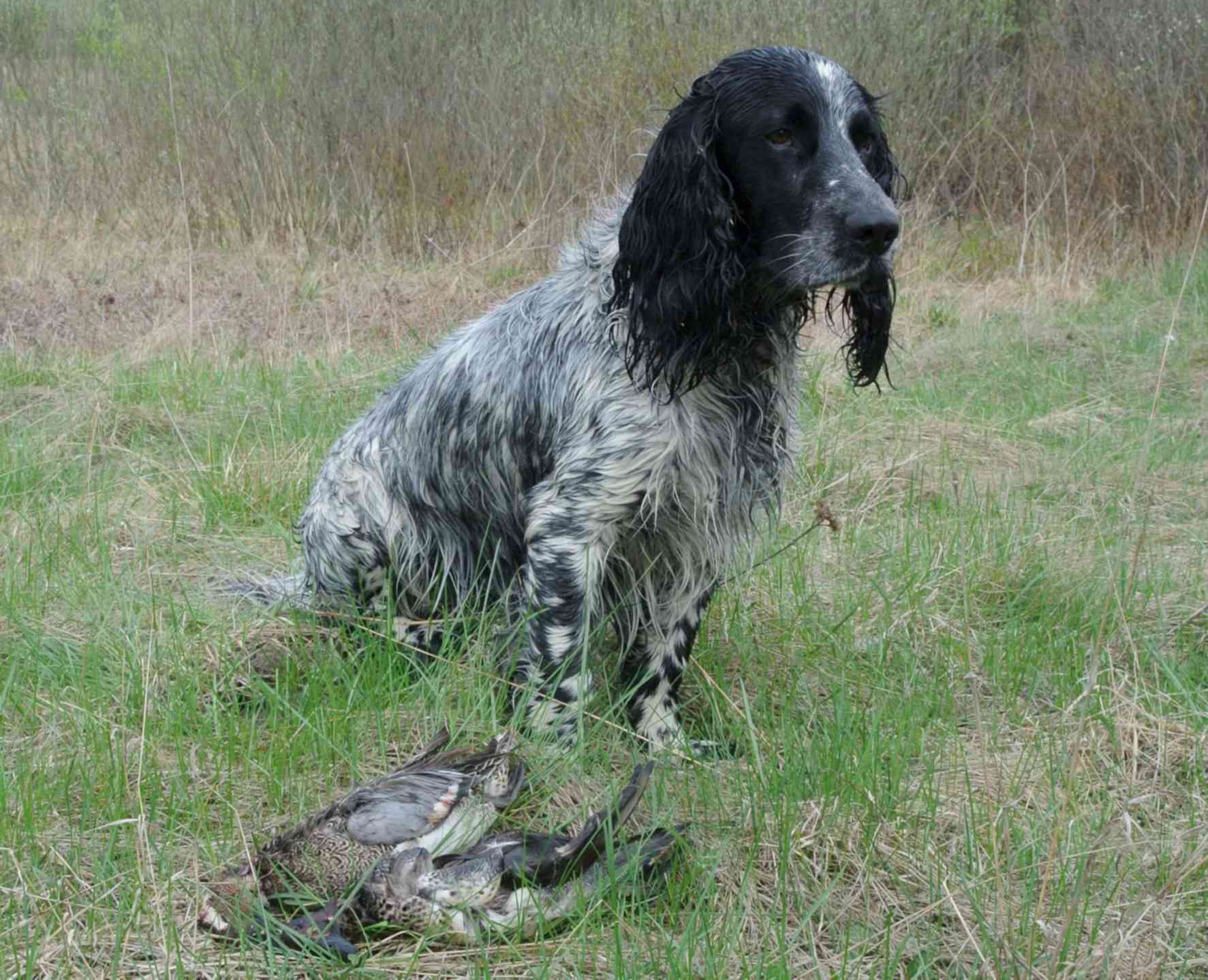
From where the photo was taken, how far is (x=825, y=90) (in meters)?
2.92

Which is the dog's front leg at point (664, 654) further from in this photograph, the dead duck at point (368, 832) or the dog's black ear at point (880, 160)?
the dog's black ear at point (880, 160)

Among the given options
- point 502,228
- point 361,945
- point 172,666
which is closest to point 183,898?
point 361,945

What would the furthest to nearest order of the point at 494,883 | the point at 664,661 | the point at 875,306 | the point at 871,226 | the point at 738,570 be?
the point at 738,570, the point at 664,661, the point at 875,306, the point at 871,226, the point at 494,883

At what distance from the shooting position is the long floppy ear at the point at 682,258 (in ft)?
9.61

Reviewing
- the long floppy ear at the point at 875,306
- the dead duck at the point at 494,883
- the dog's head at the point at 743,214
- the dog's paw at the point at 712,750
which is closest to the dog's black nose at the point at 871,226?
the dog's head at the point at 743,214

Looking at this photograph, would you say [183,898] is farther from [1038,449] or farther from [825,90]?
[1038,449]

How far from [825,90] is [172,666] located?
1996 millimetres

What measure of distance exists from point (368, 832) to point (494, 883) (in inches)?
9.8

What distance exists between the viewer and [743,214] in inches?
119

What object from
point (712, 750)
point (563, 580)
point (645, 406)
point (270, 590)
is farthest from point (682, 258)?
point (270, 590)

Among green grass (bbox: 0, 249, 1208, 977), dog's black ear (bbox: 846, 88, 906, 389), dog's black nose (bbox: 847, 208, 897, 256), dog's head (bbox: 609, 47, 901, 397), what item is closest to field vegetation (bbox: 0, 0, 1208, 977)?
Result: green grass (bbox: 0, 249, 1208, 977)

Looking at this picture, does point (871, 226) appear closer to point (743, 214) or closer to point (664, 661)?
point (743, 214)

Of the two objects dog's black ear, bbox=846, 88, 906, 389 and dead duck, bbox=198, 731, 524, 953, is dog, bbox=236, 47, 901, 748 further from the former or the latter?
dead duck, bbox=198, 731, 524, 953

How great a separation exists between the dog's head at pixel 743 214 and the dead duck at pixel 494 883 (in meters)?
1.11
